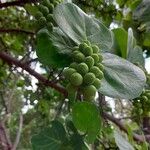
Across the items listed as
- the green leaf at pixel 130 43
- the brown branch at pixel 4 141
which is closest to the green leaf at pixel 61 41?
the green leaf at pixel 130 43

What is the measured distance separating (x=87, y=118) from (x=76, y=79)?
0.12 metres

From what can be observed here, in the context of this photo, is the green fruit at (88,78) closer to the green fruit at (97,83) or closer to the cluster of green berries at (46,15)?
the green fruit at (97,83)

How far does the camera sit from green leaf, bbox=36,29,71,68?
0.80 m

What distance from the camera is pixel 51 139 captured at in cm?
84

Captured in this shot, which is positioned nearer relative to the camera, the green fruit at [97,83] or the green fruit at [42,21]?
the green fruit at [97,83]

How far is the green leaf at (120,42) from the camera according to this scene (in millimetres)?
1023

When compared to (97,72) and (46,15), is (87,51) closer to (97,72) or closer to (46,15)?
(97,72)

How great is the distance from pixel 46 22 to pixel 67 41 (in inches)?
4.3

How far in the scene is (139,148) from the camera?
1088 mm

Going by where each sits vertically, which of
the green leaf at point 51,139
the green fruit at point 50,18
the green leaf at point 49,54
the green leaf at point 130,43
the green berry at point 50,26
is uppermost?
the green fruit at point 50,18

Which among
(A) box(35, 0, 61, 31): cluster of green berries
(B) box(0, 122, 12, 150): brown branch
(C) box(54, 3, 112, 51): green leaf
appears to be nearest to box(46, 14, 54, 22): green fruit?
(A) box(35, 0, 61, 31): cluster of green berries

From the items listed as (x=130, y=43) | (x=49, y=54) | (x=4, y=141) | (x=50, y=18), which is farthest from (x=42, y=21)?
(x=4, y=141)

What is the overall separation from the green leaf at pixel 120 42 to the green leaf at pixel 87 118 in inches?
11.6

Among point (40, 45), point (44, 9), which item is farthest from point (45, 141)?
point (44, 9)
